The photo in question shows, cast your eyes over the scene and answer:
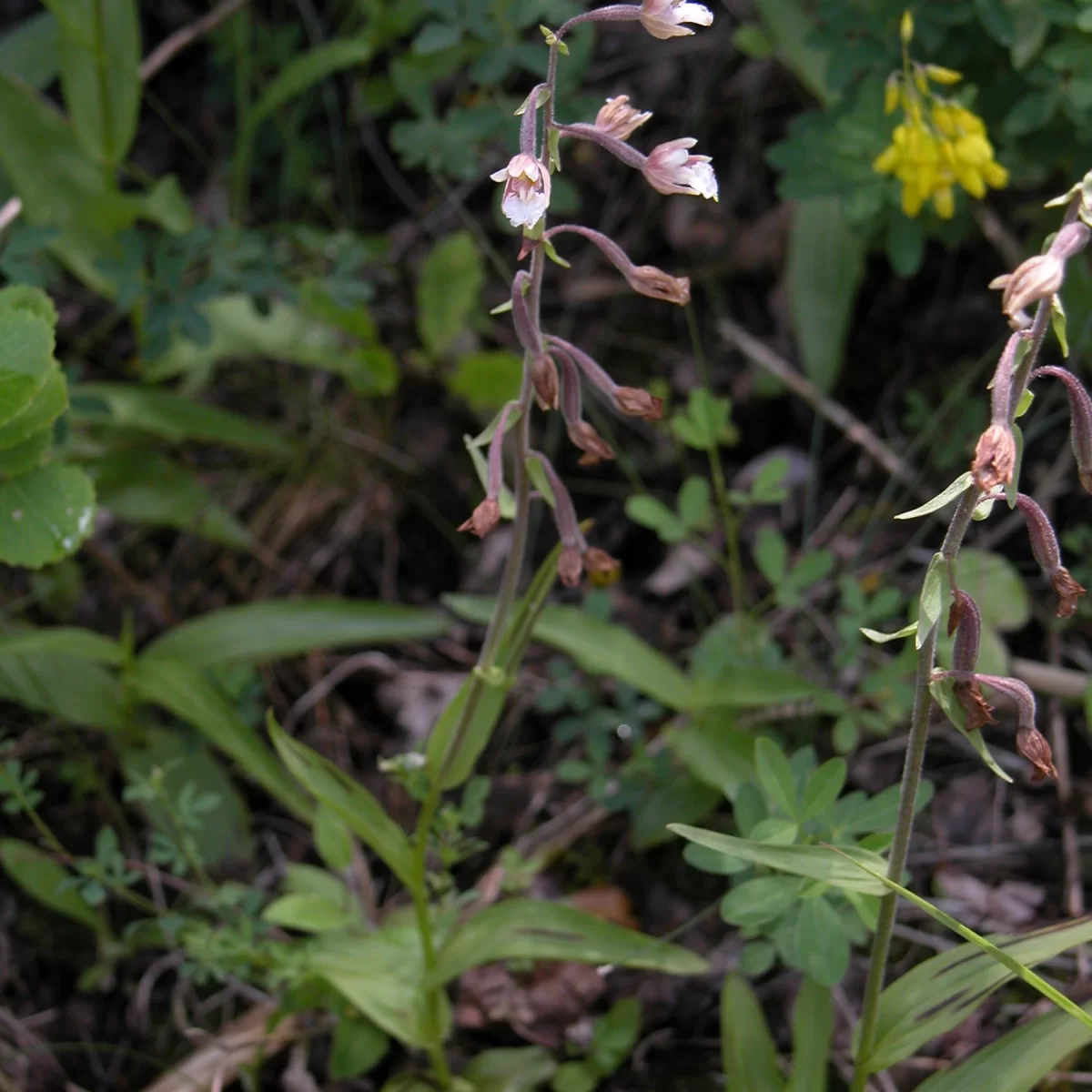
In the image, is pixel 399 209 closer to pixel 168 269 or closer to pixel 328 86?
pixel 328 86

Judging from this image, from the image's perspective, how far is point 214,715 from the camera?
9.21 feet

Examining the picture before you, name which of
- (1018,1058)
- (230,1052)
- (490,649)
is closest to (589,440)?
(490,649)

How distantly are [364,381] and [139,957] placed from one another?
190cm

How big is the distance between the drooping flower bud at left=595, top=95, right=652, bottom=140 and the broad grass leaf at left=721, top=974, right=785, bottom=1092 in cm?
160

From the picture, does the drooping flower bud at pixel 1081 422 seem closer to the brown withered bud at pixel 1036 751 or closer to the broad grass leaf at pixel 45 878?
the brown withered bud at pixel 1036 751

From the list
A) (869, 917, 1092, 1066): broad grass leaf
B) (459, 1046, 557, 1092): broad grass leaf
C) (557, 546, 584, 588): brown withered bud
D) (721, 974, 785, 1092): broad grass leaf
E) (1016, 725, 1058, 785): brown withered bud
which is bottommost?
(459, 1046, 557, 1092): broad grass leaf

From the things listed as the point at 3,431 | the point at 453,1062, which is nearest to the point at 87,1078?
the point at 453,1062

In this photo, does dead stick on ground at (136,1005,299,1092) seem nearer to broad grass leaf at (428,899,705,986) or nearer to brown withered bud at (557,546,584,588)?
broad grass leaf at (428,899,705,986)

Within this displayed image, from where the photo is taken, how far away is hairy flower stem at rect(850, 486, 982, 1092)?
148cm

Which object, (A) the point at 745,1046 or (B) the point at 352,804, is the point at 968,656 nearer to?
(A) the point at 745,1046

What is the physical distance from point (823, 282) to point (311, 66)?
1815 millimetres

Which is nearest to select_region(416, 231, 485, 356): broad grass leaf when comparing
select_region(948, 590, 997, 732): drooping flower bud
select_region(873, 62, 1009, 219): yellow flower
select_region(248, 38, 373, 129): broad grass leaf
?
select_region(248, 38, 373, 129): broad grass leaf

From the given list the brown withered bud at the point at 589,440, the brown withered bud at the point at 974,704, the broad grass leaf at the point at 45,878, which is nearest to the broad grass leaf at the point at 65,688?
the broad grass leaf at the point at 45,878

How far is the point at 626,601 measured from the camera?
3.44 m
